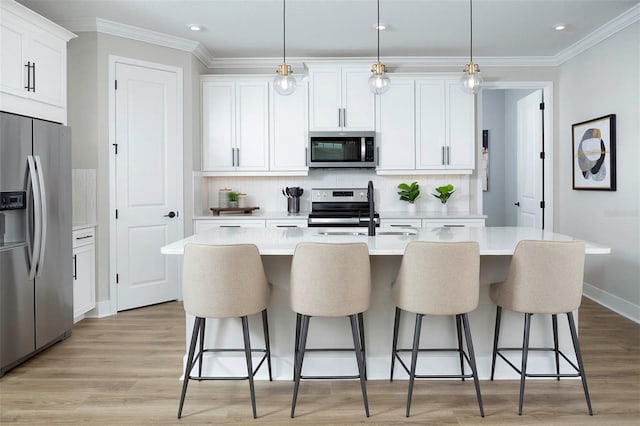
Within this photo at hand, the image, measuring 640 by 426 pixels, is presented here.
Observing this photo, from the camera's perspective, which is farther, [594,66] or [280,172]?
[280,172]

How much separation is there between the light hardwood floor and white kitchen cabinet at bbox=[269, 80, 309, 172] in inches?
96.7

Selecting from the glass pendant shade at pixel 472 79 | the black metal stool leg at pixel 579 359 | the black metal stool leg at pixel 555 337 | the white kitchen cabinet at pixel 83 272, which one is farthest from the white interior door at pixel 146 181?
the black metal stool leg at pixel 579 359

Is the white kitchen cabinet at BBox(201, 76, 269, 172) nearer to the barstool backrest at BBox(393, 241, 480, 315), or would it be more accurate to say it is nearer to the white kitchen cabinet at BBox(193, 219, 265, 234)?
the white kitchen cabinet at BBox(193, 219, 265, 234)

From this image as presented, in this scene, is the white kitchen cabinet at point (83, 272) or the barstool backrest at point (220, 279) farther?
the white kitchen cabinet at point (83, 272)

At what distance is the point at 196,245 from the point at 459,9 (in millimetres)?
3062

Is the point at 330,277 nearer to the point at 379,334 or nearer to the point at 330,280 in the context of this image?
the point at 330,280

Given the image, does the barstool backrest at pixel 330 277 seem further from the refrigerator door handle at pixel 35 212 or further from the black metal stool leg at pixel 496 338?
the refrigerator door handle at pixel 35 212

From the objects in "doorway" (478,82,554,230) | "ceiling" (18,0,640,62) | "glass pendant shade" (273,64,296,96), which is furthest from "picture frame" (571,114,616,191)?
"glass pendant shade" (273,64,296,96)

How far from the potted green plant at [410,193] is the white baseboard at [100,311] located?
3.20 m

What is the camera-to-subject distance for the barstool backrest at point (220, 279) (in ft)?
7.91

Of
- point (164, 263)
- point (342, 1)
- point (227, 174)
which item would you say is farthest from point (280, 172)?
point (342, 1)

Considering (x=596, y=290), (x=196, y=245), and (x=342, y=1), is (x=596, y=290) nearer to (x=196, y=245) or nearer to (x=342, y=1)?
(x=342, y=1)

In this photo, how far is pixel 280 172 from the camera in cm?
534

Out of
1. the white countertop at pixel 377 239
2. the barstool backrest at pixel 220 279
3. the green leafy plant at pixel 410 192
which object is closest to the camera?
the barstool backrest at pixel 220 279
